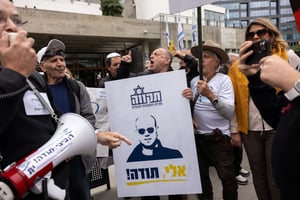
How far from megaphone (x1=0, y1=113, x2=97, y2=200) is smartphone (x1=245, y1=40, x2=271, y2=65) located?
3.14ft

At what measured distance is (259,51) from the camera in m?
1.58

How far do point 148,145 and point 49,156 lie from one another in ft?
6.25

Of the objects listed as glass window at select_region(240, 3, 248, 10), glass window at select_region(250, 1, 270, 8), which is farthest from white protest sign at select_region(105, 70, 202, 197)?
glass window at select_region(250, 1, 270, 8)

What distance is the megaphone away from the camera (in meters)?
1.00

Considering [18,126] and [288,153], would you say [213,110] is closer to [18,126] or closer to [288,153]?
[288,153]

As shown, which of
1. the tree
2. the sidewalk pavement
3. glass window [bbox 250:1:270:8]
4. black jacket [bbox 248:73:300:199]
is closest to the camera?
black jacket [bbox 248:73:300:199]

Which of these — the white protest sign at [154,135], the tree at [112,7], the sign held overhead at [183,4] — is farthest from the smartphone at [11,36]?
the tree at [112,7]

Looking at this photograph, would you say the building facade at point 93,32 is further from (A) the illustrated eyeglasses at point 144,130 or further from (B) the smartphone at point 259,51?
(B) the smartphone at point 259,51

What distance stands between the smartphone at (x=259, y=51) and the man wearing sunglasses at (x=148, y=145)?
1.47 m

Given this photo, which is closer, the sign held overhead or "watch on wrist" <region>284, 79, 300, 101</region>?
"watch on wrist" <region>284, 79, 300, 101</region>

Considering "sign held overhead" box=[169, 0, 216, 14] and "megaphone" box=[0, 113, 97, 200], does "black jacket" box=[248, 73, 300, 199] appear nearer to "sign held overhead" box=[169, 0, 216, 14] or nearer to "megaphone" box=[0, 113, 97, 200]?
"megaphone" box=[0, 113, 97, 200]

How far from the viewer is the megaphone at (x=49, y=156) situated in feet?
3.28

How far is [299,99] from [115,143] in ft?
3.28

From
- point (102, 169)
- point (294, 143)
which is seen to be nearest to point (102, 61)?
point (102, 169)
